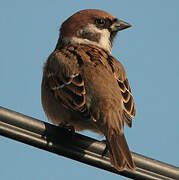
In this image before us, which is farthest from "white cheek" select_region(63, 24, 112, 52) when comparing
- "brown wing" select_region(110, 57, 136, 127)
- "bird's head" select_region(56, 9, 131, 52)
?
"brown wing" select_region(110, 57, 136, 127)

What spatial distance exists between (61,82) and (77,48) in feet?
2.88

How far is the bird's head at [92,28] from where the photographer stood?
6543 millimetres

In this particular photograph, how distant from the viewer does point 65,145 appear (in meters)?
3.75

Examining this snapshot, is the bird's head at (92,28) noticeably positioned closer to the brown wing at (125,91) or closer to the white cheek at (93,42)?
the white cheek at (93,42)

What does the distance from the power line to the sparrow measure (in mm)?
168

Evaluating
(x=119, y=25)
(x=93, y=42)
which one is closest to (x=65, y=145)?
(x=93, y=42)

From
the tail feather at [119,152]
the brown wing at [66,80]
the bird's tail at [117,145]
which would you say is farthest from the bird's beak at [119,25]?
the tail feather at [119,152]

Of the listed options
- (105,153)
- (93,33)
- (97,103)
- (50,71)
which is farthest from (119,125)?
(93,33)

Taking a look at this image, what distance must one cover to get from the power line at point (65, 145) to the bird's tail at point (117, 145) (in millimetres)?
93

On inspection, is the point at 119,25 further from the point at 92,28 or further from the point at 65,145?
the point at 65,145

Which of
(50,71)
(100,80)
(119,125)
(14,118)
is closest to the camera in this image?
(14,118)

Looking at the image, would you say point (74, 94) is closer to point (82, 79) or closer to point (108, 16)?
point (82, 79)

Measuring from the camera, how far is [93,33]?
258 inches

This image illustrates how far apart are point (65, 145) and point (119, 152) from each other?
0.67m
